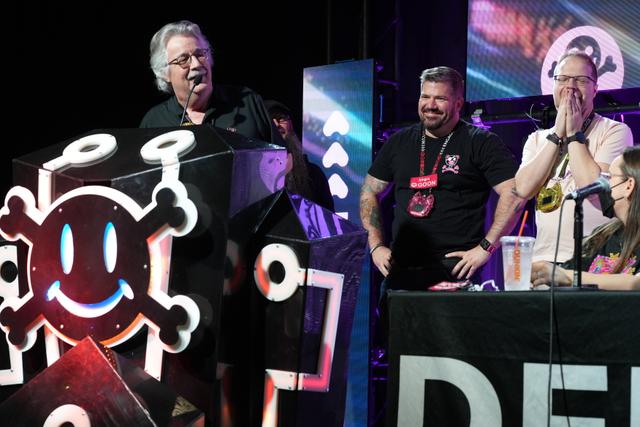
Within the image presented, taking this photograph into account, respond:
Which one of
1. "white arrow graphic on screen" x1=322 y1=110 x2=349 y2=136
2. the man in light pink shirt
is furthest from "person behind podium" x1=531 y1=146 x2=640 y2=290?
"white arrow graphic on screen" x1=322 y1=110 x2=349 y2=136

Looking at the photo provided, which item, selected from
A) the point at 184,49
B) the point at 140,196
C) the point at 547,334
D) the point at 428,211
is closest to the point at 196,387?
the point at 140,196

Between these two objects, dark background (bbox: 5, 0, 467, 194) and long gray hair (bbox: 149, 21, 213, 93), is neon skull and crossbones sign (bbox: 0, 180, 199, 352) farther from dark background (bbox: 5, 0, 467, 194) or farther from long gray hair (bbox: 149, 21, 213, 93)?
dark background (bbox: 5, 0, 467, 194)

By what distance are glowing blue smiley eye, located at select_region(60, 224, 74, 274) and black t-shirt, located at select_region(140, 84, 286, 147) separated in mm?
775

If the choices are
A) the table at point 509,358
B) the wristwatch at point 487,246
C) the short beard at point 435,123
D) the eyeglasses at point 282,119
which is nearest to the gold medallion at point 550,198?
the wristwatch at point 487,246

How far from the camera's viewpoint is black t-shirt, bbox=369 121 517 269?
3691mm

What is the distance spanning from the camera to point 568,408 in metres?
2.13

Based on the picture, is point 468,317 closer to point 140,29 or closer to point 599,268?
point 599,268

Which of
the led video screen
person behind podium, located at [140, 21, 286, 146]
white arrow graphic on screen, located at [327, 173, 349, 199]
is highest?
the led video screen

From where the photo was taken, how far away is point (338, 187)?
5.18 meters

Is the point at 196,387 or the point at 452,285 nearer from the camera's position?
the point at 196,387

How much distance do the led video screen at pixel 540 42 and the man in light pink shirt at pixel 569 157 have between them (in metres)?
1.03

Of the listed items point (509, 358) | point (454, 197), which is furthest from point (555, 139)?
point (509, 358)

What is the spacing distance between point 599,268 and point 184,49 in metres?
1.73

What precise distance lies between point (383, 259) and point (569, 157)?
95 centimetres
